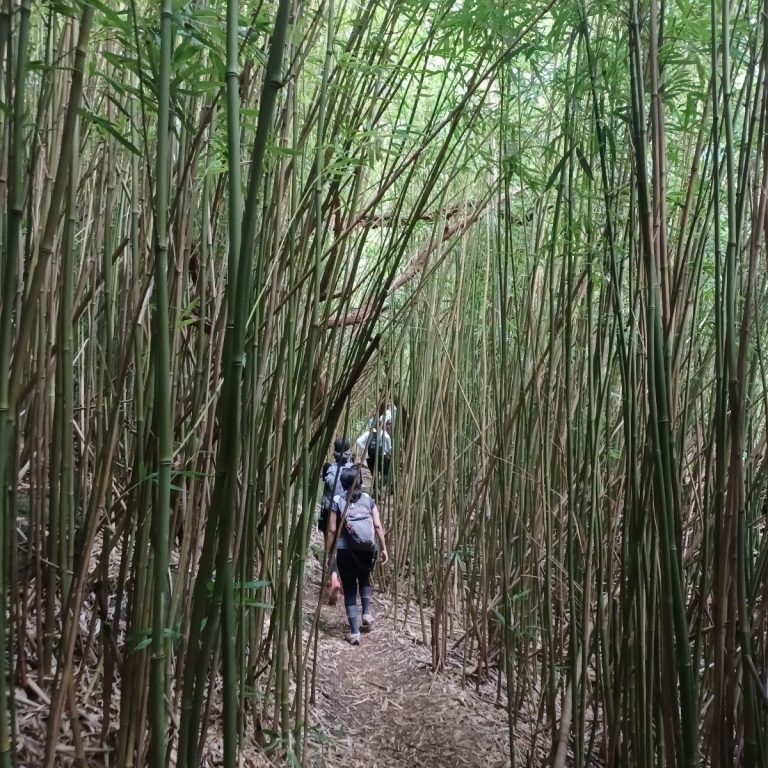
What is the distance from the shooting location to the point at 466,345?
9.85ft

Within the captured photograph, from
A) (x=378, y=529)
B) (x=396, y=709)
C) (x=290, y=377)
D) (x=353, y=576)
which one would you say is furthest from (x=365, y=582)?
(x=290, y=377)

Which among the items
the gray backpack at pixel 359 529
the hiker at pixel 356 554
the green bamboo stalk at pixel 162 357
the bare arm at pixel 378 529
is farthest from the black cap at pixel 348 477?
the green bamboo stalk at pixel 162 357

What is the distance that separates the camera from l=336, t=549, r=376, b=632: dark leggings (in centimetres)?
283

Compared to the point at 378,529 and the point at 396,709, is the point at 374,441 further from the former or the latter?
the point at 396,709

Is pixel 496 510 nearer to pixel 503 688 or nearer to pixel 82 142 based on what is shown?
pixel 503 688

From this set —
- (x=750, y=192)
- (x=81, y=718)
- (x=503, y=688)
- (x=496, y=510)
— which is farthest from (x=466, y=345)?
(x=81, y=718)

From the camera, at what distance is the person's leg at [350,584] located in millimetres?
2830

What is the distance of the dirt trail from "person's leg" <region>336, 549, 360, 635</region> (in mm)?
88

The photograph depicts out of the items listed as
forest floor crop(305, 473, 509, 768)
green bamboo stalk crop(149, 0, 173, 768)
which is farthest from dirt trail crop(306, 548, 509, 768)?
green bamboo stalk crop(149, 0, 173, 768)

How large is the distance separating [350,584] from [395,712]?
64 cm

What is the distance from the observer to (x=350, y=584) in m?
2.83

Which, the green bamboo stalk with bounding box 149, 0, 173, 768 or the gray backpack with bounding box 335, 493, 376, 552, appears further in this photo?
the gray backpack with bounding box 335, 493, 376, 552

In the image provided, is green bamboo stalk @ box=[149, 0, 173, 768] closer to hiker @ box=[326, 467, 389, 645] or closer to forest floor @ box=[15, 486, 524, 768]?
forest floor @ box=[15, 486, 524, 768]

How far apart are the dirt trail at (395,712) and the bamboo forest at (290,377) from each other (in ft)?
0.05
